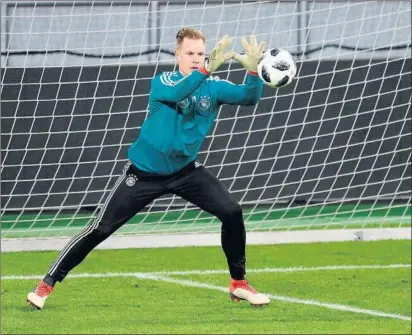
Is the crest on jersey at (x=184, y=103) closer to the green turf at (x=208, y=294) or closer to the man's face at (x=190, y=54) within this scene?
the man's face at (x=190, y=54)

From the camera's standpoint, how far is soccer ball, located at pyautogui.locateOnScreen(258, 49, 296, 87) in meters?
6.98

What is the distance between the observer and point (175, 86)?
7043 millimetres

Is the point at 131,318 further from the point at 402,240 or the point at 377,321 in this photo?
the point at 402,240

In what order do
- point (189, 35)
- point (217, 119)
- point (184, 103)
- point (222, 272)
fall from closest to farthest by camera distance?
point (189, 35) → point (184, 103) → point (222, 272) → point (217, 119)

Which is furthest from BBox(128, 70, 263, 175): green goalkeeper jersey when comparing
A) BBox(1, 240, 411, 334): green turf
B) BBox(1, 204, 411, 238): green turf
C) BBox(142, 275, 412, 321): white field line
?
BBox(1, 204, 411, 238): green turf

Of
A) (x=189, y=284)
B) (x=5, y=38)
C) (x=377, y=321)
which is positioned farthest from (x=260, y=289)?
(x=5, y=38)

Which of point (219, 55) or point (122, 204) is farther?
point (122, 204)

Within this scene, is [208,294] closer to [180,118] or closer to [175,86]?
[180,118]

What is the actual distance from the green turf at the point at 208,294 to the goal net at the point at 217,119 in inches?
48.9

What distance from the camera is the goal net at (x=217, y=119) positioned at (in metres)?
13.1

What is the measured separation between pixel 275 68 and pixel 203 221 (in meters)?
6.38

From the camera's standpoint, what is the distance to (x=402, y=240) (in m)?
12.0

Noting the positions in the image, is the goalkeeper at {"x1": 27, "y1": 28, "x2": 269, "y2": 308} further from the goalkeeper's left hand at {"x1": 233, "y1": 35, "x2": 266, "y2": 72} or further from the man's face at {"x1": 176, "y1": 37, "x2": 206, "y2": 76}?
the goalkeeper's left hand at {"x1": 233, "y1": 35, "x2": 266, "y2": 72}

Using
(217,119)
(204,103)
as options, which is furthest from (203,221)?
(204,103)
